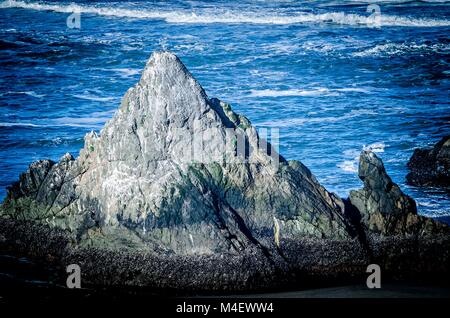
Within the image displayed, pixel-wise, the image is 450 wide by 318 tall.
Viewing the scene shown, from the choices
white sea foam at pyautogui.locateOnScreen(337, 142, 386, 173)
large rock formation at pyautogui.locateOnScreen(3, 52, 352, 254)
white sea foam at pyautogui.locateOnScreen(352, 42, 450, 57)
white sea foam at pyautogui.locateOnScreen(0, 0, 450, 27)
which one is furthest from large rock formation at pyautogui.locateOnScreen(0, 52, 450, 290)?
white sea foam at pyautogui.locateOnScreen(0, 0, 450, 27)

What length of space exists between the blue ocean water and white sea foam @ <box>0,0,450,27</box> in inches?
5.2

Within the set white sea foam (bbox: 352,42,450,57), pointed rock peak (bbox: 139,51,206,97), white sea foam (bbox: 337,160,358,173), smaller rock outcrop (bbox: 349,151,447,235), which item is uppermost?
pointed rock peak (bbox: 139,51,206,97)

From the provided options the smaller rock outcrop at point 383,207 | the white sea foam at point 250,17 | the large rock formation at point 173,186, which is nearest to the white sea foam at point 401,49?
the white sea foam at point 250,17

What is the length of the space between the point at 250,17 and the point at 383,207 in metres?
28.8

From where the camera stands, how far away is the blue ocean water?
2595 centimetres

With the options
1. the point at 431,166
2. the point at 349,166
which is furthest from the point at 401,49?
the point at 349,166

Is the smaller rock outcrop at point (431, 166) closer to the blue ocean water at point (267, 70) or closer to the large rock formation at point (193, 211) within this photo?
the blue ocean water at point (267, 70)

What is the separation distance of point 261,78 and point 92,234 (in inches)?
724

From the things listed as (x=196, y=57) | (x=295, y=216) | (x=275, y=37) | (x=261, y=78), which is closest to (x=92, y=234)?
(x=295, y=216)

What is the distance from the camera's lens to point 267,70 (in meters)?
→ 33.3

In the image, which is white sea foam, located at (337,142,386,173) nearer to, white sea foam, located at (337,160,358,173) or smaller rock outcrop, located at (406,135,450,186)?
white sea foam, located at (337,160,358,173)

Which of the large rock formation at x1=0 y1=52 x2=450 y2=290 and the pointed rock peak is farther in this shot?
the pointed rock peak

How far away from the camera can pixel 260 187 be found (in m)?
16.2

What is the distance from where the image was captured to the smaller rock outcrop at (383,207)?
16.3m
